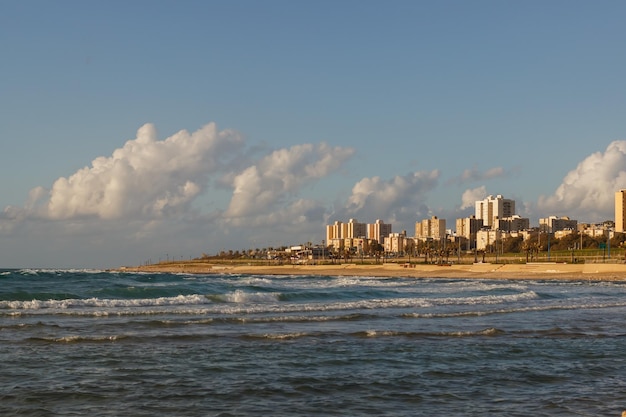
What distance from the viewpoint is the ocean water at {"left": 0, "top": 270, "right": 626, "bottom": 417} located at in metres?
11.4

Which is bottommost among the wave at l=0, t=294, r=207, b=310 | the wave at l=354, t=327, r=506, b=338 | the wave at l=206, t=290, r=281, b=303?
the wave at l=206, t=290, r=281, b=303

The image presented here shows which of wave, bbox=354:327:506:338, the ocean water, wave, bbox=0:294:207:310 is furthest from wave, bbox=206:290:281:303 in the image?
wave, bbox=354:327:506:338

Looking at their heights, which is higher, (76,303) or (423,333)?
(423,333)

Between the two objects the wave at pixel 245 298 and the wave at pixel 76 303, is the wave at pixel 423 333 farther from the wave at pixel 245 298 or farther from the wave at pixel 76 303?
the wave at pixel 245 298

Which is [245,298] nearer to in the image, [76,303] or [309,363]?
[76,303]

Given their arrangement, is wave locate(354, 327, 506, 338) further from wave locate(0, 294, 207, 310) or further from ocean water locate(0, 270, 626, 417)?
wave locate(0, 294, 207, 310)

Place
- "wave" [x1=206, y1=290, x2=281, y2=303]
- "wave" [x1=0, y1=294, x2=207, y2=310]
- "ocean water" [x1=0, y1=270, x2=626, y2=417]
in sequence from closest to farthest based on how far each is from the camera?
"ocean water" [x1=0, y1=270, x2=626, y2=417], "wave" [x1=0, y1=294, x2=207, y2=310], "wave" [x1=206, y1=290, x2=281, y2=303]

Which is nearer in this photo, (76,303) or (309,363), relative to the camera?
(309,363)

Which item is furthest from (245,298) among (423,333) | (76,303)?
(423,333)

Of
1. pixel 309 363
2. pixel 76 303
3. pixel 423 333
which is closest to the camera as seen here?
pixel 309 363

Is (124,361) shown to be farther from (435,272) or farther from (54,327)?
(435,272)

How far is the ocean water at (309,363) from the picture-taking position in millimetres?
11352

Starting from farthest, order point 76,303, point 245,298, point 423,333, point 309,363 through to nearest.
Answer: point 245,298 → point 76,303 → point 423,333 → point 309,363

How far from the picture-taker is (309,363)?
15398 millimetres
